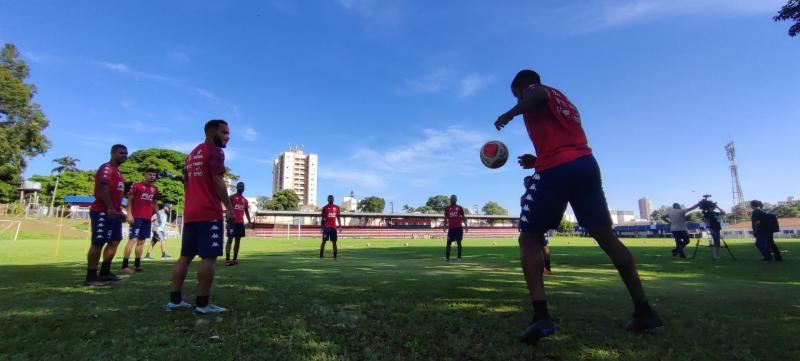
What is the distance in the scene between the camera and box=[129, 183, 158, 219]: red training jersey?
8.79 m

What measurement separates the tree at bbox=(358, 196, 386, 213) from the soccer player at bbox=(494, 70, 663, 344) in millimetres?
117161

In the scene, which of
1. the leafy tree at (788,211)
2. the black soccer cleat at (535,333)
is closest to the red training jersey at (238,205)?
the black soccer cleat at (535,333)

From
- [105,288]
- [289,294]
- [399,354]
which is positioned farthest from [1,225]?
[399,354]

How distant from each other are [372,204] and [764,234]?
11021 cm

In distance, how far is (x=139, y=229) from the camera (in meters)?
8.80

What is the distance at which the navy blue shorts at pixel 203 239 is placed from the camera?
4.31 m

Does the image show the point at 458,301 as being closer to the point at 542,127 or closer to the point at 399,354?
the point at 399,354

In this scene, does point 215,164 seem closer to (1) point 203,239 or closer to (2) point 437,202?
(1) point 203,239

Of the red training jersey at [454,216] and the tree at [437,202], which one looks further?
the tree at [437,202]

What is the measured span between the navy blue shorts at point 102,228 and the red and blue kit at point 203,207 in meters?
2.92

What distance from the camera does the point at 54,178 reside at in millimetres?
72750

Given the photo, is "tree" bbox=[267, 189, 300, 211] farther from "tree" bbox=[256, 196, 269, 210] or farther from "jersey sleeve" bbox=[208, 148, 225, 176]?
"jersey sleeve" bbox=[208, 148, 225, 176]

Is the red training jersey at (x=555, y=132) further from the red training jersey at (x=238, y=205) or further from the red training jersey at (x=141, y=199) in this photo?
the red training jersey at (x=238, y=205)

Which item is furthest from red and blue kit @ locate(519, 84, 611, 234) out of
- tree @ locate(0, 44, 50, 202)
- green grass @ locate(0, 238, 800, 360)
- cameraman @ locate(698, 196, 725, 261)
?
tree @ locate(0, 44, 50, 202)
